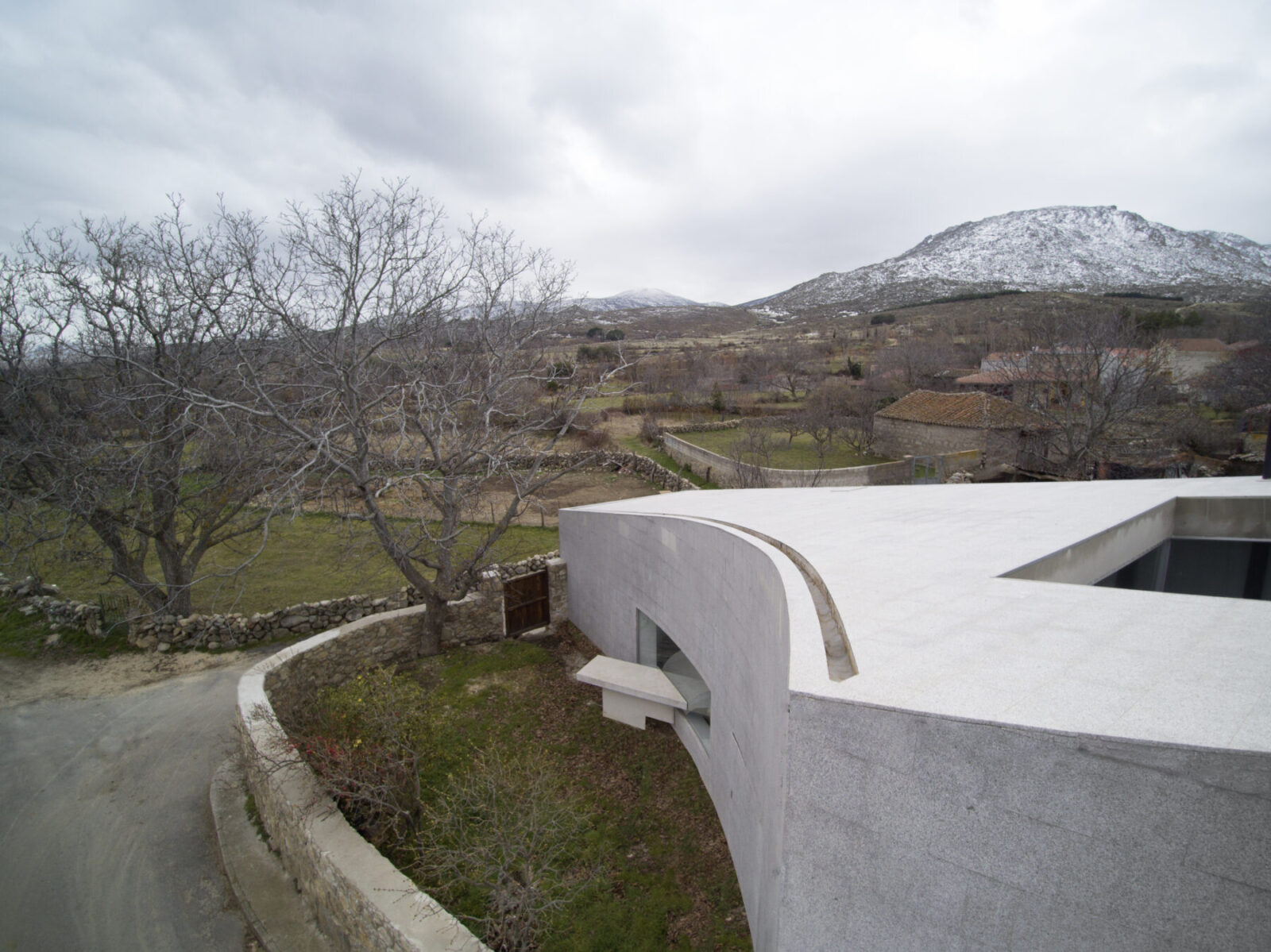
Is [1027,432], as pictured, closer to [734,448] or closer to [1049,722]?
[734,448]

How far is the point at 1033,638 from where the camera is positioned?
3.46 m

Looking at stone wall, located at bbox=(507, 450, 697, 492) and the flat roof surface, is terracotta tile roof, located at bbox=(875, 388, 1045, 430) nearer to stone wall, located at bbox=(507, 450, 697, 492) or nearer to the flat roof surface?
stone wall, located at bbox=(507, 450, 697, 492)

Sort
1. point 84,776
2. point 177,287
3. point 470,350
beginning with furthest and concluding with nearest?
point 470,350 → point 177,287 → point 84,776

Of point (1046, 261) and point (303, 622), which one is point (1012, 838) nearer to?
point (303, 622)

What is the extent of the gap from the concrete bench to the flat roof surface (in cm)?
324

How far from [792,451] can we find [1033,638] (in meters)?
25.3

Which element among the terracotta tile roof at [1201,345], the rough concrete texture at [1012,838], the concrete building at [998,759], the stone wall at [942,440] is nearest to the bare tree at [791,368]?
the stone wall at [942,440]

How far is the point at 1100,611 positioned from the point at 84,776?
11380 mm

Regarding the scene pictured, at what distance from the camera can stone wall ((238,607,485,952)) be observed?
16.0ft

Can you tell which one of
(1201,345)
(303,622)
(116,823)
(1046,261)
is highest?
(1046,261)

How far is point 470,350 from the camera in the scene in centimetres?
1398

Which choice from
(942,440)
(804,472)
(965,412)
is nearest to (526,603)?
(804,472)

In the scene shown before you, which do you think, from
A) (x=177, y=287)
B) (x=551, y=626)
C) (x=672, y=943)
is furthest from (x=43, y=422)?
(x=672, y=943)

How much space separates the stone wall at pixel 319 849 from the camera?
4887 mm
